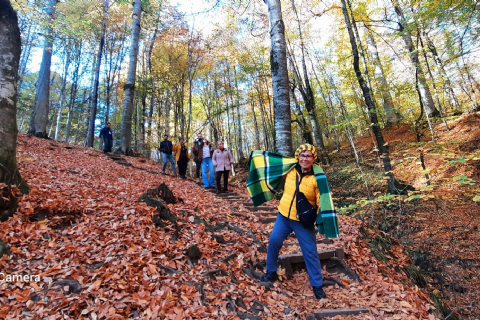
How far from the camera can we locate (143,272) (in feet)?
9.36

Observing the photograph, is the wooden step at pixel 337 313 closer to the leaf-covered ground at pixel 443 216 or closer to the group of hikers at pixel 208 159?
the leaf-covered ground at pixel 443 216

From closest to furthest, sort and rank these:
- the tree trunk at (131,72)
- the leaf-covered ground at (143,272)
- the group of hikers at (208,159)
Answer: the leaf-covered ground at (143,272) < the group of hikers at (208,159) < the tree trunk at (131,72)

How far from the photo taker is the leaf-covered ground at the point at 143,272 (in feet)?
7.64

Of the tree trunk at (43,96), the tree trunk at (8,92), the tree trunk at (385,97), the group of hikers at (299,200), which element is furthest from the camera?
the tree trunk at (385,97)

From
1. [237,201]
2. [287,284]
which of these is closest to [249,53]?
[237,201]

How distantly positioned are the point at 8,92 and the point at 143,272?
3710 millimetres

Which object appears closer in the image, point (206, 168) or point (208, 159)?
point (208, 159)

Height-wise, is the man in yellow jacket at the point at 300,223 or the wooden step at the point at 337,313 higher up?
the man in yellow jacket at the point at 300,223

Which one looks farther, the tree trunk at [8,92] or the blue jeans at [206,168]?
the blue jeans at [206,168]

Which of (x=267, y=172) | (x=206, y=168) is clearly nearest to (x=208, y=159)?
(x=206, y=168)

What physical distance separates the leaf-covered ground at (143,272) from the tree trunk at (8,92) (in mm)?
511

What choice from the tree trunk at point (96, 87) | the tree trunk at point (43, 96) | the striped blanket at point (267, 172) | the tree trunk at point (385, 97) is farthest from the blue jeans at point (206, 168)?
the tree trunk at point (385, 97)

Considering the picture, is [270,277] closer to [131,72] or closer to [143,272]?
[143,272]

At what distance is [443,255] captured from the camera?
5441 millimetres
